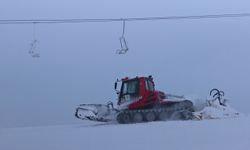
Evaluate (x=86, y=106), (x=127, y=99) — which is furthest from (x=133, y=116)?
(x=86, y=106)

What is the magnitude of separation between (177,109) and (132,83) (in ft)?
1.59

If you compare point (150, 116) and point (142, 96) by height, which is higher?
point (142, 96)

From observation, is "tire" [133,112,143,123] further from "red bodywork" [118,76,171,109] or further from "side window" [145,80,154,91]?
"side window" [145,80,154,91]

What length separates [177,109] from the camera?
4883mm

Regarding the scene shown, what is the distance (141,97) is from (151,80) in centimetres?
40

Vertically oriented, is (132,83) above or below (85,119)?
above

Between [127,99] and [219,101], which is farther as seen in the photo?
[127,99]

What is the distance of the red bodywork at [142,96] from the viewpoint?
15.5 ft

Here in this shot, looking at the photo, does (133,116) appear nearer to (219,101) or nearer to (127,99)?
(127,99)

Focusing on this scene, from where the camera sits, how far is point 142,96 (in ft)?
16.4

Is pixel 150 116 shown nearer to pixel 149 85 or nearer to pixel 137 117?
pixel 137 117

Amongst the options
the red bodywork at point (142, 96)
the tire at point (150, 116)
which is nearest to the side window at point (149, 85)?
the red bodywork at point (142, 96)

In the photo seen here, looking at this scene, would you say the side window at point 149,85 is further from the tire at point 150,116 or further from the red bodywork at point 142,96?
the tire at point 150,116

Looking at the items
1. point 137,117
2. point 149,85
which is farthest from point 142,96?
point 149,85
